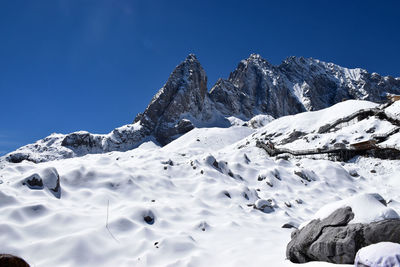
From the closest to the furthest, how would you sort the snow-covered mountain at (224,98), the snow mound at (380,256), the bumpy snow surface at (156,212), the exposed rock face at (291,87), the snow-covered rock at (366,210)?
the snow mound at (380,256), the snow-covered rock at (366,210), the bumpy snow surface at (156,212), the snow-covered mountain at (224,98), the exposed rock face at (291,87)

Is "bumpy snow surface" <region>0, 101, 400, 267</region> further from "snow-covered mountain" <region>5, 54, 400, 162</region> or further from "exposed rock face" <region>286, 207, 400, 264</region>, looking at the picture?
"snow-covered mountain" <region>5, 54, 400, 162</region>

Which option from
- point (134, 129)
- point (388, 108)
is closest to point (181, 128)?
point (134, 129)

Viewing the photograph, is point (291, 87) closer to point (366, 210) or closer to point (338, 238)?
point (366, 210)

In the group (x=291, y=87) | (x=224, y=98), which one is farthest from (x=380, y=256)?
(x=291, y=87)

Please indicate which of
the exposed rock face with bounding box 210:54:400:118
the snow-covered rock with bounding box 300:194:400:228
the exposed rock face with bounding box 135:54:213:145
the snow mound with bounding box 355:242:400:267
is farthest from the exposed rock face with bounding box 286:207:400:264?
the exposed rock face with bounding box 210:54:400:118

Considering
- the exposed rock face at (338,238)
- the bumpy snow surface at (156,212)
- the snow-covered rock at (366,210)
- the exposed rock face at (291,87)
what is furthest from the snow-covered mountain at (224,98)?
the snow-covered rock at (366,210)

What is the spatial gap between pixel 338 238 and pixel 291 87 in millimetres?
172714

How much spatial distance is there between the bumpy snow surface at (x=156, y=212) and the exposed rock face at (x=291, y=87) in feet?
333

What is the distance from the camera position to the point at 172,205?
10602mm

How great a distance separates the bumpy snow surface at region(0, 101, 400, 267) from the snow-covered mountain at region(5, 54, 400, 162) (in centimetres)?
6356

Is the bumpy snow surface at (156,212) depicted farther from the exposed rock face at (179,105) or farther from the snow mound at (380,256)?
the exposed rock face at (179,105)

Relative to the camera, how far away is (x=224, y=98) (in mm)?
122188

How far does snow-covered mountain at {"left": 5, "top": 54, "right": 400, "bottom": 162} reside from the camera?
3233 inches

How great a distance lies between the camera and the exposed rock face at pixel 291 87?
128m
